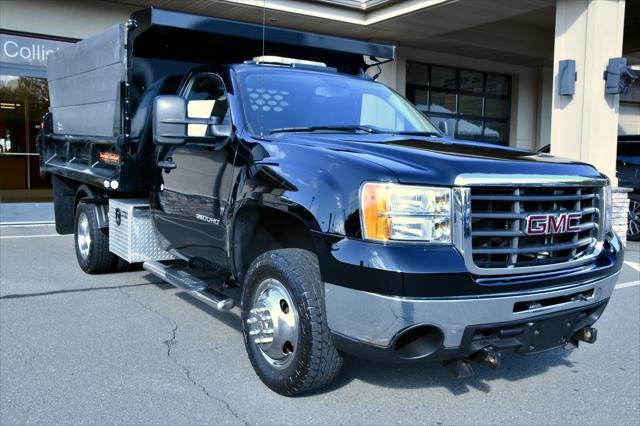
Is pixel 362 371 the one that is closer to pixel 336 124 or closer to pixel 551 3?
pixel 336 124

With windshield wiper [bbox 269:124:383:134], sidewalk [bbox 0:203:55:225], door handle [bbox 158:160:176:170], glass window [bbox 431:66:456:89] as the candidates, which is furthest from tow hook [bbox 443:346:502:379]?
glass window [bbox 431:66:456:89]

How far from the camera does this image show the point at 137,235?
222 inches

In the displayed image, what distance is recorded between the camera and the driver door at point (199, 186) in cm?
425

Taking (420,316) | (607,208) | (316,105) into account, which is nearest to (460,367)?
(420,316)

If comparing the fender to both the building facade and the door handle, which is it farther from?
the building facade

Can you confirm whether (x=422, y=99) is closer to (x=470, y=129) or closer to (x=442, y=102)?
(x=442, y=102)

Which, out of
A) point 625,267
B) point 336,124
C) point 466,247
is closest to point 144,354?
point 336,124

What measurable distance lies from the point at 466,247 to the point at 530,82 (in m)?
18.0

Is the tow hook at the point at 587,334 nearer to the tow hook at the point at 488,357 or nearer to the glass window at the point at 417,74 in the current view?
the tow hook at the point at 488,357

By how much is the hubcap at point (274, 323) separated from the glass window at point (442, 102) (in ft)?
47.3

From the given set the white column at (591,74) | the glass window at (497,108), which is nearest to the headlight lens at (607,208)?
the white column at (591,74)

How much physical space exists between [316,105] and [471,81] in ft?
49.0

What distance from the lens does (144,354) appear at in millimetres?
4328

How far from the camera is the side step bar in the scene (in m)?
4.05
